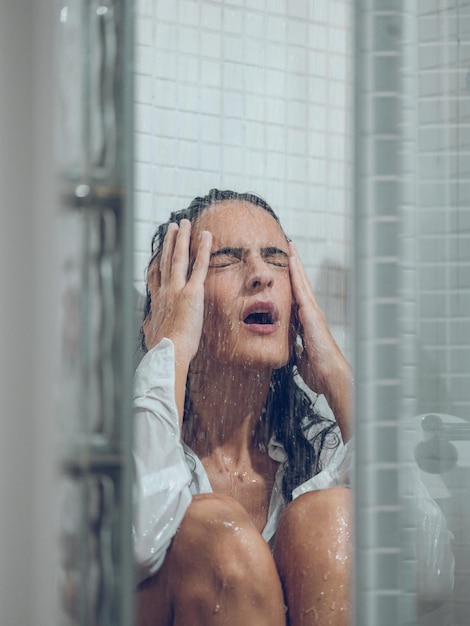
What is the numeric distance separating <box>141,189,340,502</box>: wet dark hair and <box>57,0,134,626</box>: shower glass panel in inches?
3.0

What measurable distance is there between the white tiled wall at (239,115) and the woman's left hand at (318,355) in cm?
2

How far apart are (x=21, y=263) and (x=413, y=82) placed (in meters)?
0.69

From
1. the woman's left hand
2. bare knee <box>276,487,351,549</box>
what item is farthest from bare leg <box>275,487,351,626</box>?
the woman's left hand

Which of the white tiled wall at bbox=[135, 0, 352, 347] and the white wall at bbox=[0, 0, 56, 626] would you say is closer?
the white tiled wall at bbox=[135, 0, 352, 347]

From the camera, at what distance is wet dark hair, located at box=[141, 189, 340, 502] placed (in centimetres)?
115

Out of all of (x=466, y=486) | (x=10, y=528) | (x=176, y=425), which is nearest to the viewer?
(x=466, y=486)

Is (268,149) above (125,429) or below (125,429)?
above

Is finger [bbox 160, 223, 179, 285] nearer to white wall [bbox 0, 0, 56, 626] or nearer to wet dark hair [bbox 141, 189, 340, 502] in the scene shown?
wet dark hair [bbox 141, 189, 340, 502]

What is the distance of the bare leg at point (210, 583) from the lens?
3.69 ft

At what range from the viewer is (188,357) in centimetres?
117

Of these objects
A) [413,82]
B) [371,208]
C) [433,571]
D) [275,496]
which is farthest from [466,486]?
[413,82]

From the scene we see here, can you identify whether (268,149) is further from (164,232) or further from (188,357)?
(188,357)

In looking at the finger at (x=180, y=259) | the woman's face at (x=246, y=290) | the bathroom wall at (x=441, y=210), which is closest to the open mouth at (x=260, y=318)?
the woman's face at (x=246, y=290)

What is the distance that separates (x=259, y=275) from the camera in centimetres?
118
